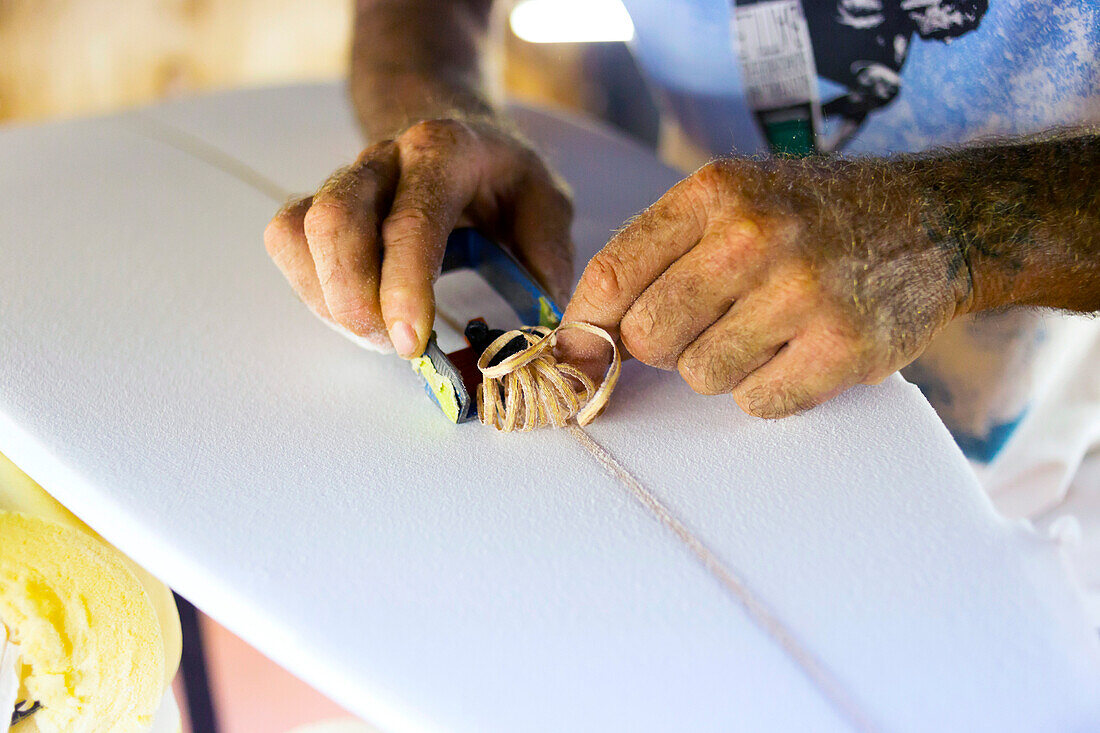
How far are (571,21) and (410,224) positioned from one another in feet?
3.73

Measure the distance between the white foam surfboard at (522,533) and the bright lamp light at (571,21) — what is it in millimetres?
957

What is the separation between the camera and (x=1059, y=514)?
0.87m

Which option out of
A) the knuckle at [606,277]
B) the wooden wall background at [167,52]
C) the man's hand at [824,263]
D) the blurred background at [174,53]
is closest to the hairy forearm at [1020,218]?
the man's hand at [824,263]

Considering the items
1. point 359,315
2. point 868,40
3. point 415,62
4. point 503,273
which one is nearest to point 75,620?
point 359,315

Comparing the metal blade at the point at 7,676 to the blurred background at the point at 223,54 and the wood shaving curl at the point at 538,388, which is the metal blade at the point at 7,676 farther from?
the blurred background at the point at 223,54

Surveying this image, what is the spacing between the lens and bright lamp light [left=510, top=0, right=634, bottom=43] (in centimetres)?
149

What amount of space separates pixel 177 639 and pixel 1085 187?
0.80 meters

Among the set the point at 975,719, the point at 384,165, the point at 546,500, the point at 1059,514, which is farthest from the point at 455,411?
the point at 1059,514

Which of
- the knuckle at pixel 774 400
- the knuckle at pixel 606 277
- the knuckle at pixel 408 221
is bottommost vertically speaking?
the knuckle at pixel 774 400

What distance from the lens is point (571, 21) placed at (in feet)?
5.40

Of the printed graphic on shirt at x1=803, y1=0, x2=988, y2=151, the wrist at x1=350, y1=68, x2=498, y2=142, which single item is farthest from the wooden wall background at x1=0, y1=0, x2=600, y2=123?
the printed graphic on shirt at x1=803, y1=0, x2=988, y2=151

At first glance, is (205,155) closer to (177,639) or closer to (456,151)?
(456,151)

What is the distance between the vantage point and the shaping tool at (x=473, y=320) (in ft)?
2.03

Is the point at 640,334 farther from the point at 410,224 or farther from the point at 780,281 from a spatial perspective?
the point at 410,224
